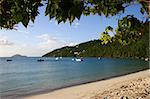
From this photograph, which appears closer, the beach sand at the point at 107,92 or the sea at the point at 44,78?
the beach sand at the point at 107,92

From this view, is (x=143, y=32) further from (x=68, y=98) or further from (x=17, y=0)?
(x=68, y=98)

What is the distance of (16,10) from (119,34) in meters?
1.36

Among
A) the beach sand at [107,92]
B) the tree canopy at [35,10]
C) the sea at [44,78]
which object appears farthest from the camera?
the sea at [44,78]

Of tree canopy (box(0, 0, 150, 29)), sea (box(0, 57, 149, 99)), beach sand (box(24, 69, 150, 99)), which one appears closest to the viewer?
tree canopy (box(0, 0, 150, 29))

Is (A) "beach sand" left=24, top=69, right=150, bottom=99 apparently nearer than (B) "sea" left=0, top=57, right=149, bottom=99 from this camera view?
Yes

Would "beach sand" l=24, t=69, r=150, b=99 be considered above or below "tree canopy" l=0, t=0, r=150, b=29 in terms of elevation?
below

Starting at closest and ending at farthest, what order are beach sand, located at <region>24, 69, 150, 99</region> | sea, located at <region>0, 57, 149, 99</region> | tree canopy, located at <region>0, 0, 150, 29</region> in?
tree canopy, located at <region>0, 0, 150, 29</region> < beach sand, located at <region>24, 69, 150, 99</region> < sea, located at <region>0, 57, 149, 99</region>

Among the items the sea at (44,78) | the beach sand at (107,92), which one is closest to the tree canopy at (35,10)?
the beach sand at (107,92)

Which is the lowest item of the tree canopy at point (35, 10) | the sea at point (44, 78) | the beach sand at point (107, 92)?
the sea at point (44, 78)

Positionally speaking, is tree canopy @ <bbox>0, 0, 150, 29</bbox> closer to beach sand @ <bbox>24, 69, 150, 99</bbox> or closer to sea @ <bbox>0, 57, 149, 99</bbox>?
beach sand @ <bbox>24, 69, 150, 99</bbox>

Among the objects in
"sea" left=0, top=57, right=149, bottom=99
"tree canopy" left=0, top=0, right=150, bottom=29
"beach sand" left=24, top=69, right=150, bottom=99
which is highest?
"tree canopy" left=0, top=0, right=150, bottom=29

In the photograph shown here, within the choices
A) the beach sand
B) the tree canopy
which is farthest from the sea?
the tree canopy

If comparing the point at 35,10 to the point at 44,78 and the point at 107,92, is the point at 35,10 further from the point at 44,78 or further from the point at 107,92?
the point at 44,78

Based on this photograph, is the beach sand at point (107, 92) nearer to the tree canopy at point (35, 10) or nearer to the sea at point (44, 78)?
the sea at point (44, 78)
